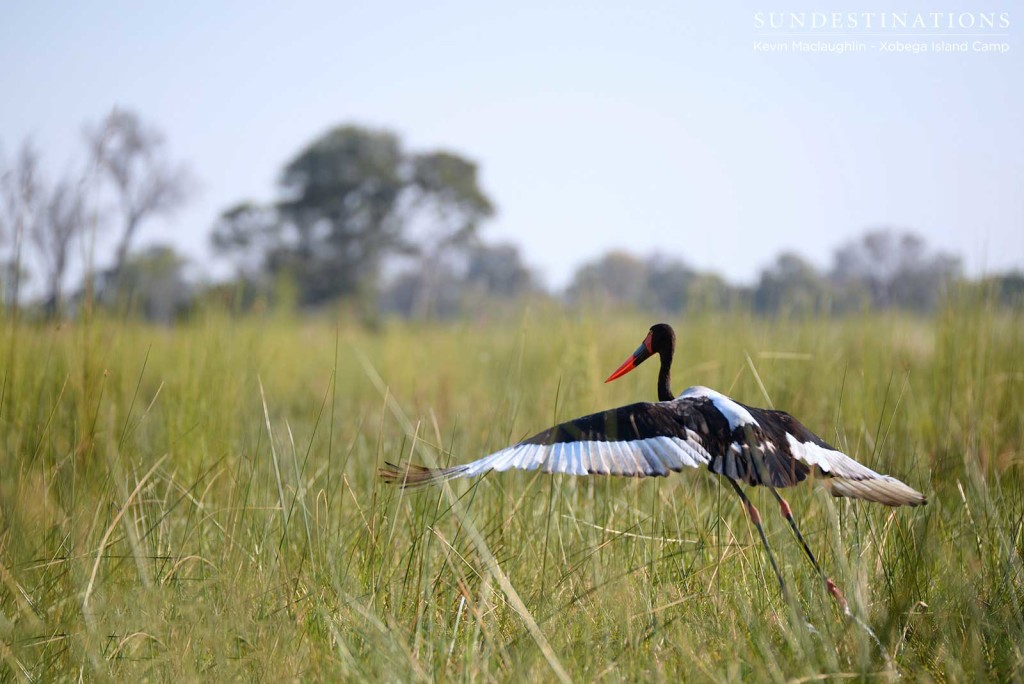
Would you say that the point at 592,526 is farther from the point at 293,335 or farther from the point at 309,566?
the point at 293,335

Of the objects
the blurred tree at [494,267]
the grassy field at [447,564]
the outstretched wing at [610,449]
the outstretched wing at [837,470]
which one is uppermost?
the blurred tree at [494,267]

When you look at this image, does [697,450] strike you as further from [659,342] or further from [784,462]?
[659,342]

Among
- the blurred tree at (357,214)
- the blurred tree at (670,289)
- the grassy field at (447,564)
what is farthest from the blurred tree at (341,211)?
the grassy field at (447,564)

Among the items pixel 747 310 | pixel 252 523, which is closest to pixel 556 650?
pixel 252 523

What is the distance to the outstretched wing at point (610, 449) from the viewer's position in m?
2.04

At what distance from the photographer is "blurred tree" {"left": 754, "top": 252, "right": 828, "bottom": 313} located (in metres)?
5.43

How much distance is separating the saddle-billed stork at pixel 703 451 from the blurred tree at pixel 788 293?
3077 mm

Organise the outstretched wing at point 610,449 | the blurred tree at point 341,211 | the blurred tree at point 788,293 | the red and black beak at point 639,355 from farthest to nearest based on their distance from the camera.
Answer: the blurred tree at point 341,211
the blurred tree at point 788,293
the red and black beak at point 639,355
the outstretched wing at point 610,449

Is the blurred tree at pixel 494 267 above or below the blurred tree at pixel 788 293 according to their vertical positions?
above

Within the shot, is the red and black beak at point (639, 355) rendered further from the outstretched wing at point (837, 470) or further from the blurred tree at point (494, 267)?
the blurred tree at point (494, 267)

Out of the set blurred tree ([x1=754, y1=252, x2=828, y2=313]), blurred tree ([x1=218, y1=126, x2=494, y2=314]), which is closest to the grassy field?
blurred tree ([x1=754, y1=252, x2=828, y2=313])

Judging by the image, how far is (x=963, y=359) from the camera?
433 cm

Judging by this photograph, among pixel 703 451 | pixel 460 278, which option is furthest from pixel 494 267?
pixel 703 451

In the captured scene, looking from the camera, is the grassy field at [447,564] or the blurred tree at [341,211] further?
the blurred tree at [341,211]
